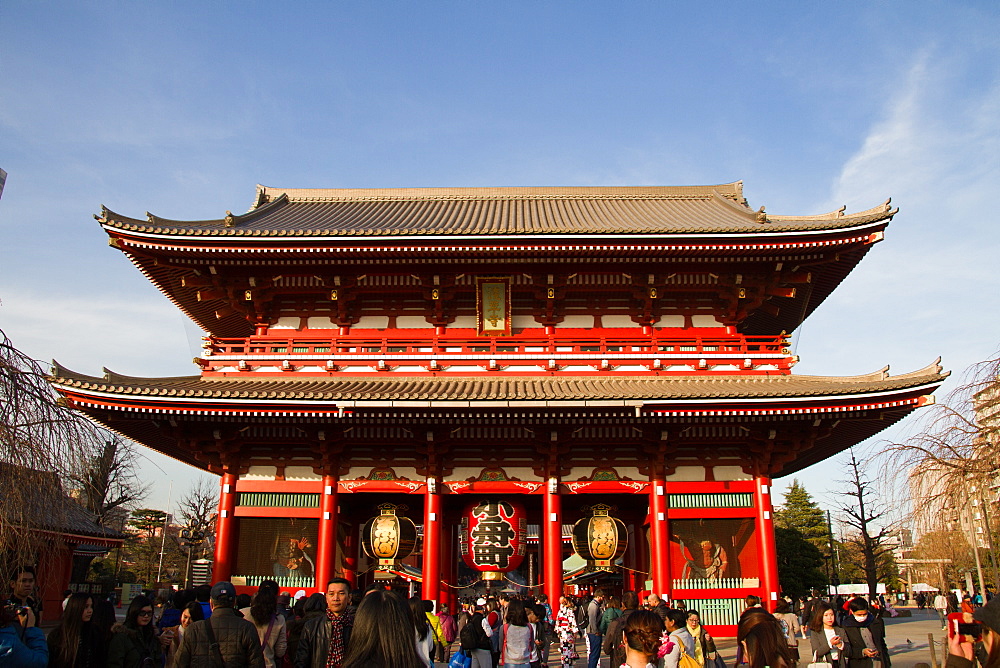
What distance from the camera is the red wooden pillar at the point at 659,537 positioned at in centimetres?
1592

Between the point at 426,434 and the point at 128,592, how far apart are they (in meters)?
26.6

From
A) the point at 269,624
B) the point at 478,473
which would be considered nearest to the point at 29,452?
the point at 269,624

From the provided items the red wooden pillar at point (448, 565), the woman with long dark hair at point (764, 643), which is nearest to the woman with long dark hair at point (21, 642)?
the woman with long dark hair at point (764, 643)

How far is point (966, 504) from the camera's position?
15.1 meters

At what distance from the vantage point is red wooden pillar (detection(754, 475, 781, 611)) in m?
15.8

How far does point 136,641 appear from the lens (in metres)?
6.83

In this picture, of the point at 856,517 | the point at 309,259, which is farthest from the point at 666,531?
the point at 856,517

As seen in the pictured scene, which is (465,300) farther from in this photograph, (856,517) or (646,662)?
(856,517)

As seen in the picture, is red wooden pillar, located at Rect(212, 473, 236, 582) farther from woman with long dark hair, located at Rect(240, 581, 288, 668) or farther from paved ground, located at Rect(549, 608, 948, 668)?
woman with long dark hair, located at Rect(240, 581, 288, 668)

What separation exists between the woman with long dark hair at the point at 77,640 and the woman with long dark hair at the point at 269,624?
1.32m

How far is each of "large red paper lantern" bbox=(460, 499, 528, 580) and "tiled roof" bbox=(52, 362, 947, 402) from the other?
3.11 meters

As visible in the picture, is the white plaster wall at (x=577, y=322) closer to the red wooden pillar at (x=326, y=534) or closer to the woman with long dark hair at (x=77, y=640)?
the red wooden pillar at (x=326, y=534)

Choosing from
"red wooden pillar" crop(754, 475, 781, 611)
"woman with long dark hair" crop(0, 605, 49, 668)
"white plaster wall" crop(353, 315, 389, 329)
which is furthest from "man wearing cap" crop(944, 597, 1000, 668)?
"white plaster wall" crop(353, 315, 389, 329)

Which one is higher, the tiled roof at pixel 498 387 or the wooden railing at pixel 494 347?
the wooden railing at pixel 494 347
